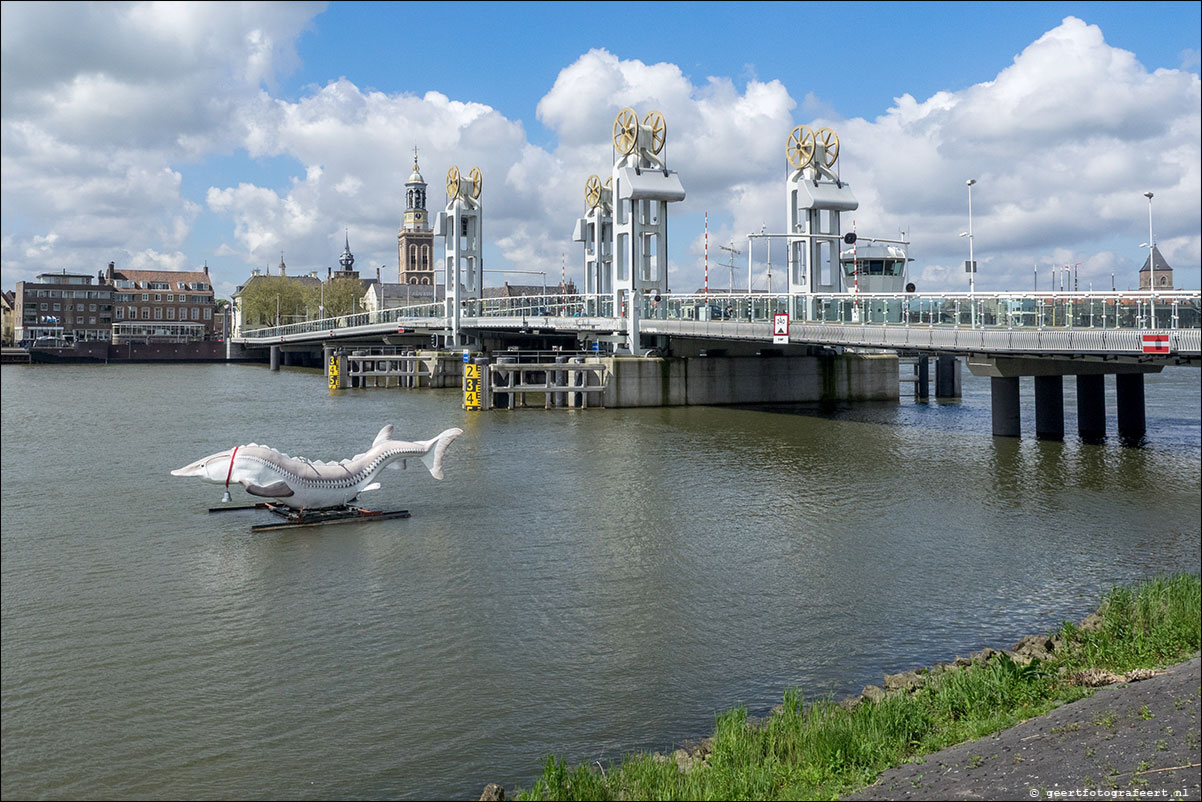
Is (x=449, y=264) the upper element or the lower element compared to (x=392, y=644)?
upper

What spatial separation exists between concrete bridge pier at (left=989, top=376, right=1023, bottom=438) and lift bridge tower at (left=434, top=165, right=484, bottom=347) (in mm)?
59429

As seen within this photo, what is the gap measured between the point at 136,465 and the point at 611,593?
2092 cm

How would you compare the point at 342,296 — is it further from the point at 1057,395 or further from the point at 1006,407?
the point at 1057,395

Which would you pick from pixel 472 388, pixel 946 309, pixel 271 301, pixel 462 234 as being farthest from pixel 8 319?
pixel 946 309

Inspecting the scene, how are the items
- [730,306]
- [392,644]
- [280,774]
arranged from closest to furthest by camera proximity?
[280,774], [392,644], [730,306]

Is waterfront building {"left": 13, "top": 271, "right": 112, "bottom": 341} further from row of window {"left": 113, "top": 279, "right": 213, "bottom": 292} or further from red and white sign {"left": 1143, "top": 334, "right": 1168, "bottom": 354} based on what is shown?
red and white sign {"left": 1143, "top": 334, "right": 1168, "bottom": 354}

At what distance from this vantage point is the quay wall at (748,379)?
6209cm

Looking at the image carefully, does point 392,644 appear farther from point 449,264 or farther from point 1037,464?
point 449,264

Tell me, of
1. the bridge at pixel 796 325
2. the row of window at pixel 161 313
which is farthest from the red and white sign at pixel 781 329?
the row of window at pixel 161 313

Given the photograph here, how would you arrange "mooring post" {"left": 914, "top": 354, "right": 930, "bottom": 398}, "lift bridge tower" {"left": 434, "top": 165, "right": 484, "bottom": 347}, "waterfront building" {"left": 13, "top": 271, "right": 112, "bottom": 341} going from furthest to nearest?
"waterfront building" {"left": 13, "top": 271, "right": 112, "bottom": 341} → "lift bridge tower" {"left": 434, "top": 165, "right": 484, "bottom": 347} → "mooring post" {"left": 914, "top": 354, "right": 930, "bottom": 398}

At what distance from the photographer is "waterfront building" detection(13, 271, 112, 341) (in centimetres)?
15738

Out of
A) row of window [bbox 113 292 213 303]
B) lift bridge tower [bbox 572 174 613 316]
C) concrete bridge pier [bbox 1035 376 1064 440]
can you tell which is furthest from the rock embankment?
row of window [bbox 113 292 213 303]

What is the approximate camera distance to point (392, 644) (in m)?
16.5

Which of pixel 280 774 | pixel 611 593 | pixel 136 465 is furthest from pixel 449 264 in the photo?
pixel 280 774
